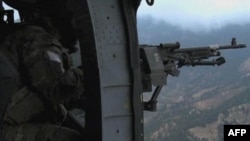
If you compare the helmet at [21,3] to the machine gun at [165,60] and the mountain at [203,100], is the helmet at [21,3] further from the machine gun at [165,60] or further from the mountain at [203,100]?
the mountain at [203,100]

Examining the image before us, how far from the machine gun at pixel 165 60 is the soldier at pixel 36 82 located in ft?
3.51

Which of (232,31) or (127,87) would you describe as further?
(232,31)

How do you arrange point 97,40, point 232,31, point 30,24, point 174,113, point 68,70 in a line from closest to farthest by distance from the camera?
point 97,40 → point 68,70 → point 30,24 → point 174,113 → point 232,31

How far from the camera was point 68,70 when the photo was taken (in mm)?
5129

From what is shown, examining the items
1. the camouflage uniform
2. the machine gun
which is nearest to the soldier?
the camouflage uniform

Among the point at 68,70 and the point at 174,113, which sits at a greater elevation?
the point at 68,70

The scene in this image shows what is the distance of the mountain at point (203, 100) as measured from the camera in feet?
162

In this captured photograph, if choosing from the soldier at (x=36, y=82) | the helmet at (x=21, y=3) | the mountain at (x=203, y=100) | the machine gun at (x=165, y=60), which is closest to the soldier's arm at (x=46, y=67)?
the soldier at (x=36, y=82)

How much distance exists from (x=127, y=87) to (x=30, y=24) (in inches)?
43.9

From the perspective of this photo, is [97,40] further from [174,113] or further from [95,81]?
[174,113]

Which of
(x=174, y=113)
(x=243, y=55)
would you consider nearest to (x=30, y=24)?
(x=174, y=113)

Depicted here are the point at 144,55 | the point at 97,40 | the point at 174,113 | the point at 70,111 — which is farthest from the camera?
the point at 174,113

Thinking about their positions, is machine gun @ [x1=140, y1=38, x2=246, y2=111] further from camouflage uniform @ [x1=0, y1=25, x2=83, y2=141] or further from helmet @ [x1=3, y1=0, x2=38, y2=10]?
helmet @ [x1=3, y1=0, x2=38, y2=10]

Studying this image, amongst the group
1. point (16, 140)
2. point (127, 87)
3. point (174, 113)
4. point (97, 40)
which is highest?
point (97, 40)
